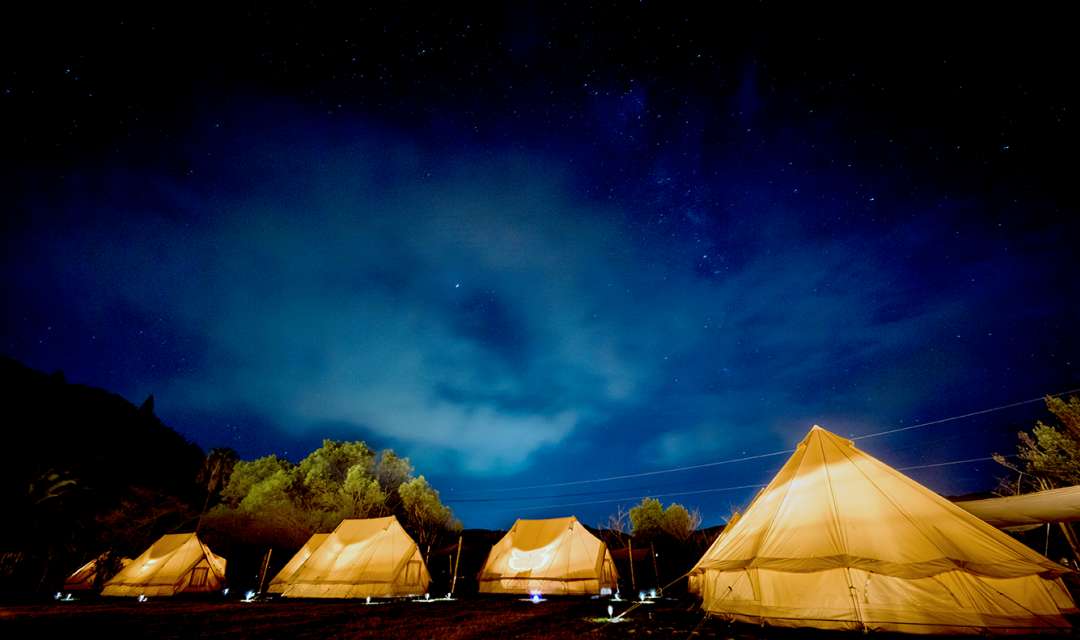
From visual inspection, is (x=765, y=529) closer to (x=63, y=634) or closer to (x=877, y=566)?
(x=877, y=566)

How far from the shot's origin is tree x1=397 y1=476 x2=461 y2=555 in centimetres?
3959

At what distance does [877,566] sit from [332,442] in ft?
145

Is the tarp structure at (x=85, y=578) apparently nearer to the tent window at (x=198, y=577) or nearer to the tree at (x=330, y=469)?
the tent window at (x=198, y=577)

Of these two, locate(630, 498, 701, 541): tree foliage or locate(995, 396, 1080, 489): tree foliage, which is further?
locate(630, 498, 701, 541): tree foliage

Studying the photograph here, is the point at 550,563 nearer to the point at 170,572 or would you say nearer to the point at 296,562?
the point at 296,562

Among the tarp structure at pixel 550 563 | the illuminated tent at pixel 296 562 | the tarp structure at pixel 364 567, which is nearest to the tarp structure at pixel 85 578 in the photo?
the illuminated tent at pixel 296 562

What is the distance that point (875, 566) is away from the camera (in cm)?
603

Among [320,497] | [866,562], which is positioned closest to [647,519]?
[320,497]

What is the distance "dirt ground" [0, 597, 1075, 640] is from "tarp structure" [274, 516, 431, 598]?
9.87ft

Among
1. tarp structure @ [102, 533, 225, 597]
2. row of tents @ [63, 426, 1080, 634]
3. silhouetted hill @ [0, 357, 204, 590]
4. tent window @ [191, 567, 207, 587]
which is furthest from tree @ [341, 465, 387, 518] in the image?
row of tents @ [63, 426, 1080, 634]

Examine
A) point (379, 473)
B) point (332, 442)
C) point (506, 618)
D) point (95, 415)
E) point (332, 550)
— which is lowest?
point (506, 618)

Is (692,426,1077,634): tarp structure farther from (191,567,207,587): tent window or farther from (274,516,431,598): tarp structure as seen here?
(191,567,207,587): tent window

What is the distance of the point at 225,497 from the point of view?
121 ft

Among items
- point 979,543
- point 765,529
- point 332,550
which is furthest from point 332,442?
point 979,543
